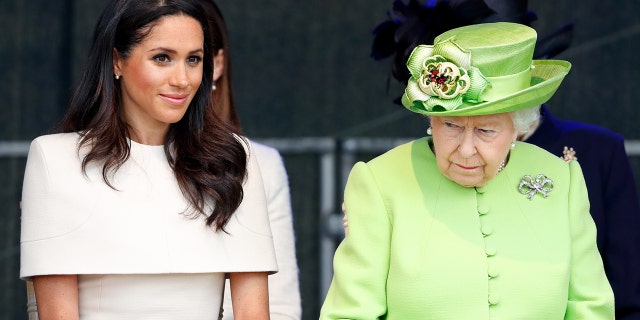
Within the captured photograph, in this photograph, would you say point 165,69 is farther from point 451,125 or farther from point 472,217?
point 472,217

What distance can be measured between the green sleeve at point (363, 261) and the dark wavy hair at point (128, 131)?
1.32ft

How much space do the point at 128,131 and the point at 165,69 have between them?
22 centimetres

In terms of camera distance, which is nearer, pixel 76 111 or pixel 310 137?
pixel 76 111

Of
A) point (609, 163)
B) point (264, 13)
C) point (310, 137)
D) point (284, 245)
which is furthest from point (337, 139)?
point (609, 163)

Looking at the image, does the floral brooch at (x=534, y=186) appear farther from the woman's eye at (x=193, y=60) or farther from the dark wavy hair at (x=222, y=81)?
the dark wavy hair at (x=222, y=81)

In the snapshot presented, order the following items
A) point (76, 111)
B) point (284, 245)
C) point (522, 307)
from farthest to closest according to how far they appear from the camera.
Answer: point (284, 245), point (76, 111), point (522, 307)

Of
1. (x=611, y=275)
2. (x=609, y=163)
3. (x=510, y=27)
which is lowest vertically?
(x=611, y=275)

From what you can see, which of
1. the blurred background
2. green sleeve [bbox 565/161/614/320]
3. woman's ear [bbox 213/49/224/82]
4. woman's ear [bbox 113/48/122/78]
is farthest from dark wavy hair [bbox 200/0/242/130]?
the blurred background

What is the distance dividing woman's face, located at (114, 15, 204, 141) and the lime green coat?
53 cm

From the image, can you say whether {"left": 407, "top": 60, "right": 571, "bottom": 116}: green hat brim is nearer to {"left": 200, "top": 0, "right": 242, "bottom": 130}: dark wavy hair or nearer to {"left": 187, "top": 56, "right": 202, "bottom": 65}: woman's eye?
{"left": 187, "top": 56, "right": 202, "bottom": 65}: woman's eye

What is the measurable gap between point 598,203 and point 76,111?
151 centimetres

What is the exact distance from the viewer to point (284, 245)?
431cm

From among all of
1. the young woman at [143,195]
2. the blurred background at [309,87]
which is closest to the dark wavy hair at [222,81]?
the young woman at [143,195]

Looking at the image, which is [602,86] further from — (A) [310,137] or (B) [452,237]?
(B) [452,237]
